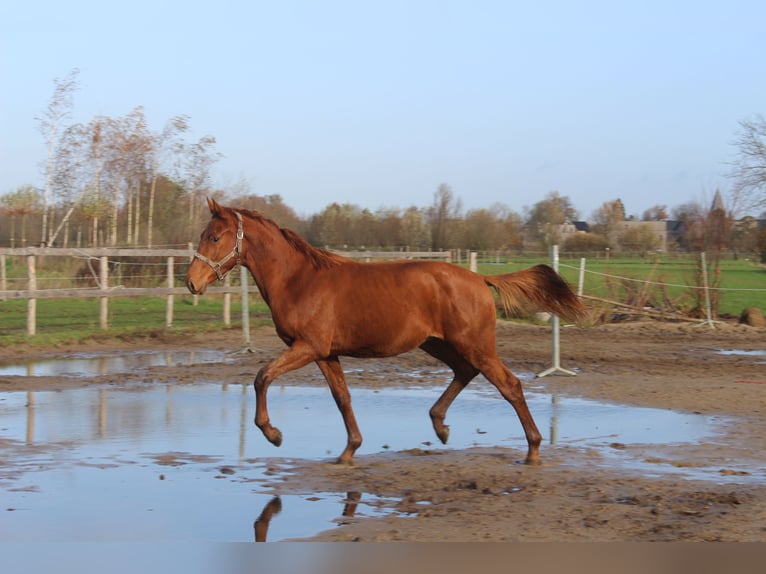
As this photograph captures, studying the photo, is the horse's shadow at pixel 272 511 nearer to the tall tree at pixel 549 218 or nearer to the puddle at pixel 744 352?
the puddle at pixel 744 352

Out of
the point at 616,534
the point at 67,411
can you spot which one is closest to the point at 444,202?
the point at 67,411

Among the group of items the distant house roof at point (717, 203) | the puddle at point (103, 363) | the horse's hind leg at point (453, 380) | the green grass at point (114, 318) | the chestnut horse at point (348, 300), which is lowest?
the puddle at point (103, 363)

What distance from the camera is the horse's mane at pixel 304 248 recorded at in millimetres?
8039

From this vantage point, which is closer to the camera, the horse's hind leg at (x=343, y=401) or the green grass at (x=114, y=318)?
the horse's hind leg at (x=343, y=401)

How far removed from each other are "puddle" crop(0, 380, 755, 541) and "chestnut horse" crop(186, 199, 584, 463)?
0.87m

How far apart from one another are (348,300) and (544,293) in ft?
6.95

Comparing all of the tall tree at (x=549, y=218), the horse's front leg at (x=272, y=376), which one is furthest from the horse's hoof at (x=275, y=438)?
the tall tree at (x=549, y=218)

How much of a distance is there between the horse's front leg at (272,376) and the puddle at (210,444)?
0.89 feet

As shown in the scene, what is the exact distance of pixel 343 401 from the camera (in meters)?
7.92

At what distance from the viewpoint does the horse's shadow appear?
5488 millimetres

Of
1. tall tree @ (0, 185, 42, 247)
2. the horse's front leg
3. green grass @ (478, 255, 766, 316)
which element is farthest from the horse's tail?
tall tree @ (0, 185, 42, 247)

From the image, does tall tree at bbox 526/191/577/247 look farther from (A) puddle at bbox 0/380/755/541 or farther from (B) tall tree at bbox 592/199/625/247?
(A) puddle at bbox 0/380/755/541

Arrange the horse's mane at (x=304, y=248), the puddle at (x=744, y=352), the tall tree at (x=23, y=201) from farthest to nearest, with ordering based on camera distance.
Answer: the tall tree at (x=23, y=201)
the puddle at (x=744, y=352)
the horse's mane at (x=304, y=248)

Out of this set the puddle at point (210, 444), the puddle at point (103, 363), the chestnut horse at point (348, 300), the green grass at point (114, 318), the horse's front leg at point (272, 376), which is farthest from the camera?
the green grass at point (114, 318)
